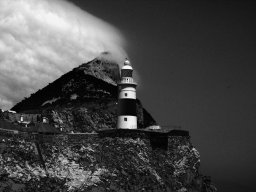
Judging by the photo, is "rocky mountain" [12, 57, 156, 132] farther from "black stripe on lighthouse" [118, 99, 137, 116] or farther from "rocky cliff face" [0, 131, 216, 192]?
"rocky cliff face" [0, 131, 216, 192]

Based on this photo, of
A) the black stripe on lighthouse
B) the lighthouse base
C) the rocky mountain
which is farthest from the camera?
the rocky mountain

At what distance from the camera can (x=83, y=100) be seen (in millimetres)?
96062

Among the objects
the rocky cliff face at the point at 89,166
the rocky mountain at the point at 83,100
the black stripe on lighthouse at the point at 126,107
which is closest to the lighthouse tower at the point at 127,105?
the black stripe on lighthouse at the point at 126,107

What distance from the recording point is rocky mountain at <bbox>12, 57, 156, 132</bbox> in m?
87.6

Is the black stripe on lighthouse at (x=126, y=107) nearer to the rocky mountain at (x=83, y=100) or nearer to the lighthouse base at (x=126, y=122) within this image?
the lighthouse base at (x=126, y=122)

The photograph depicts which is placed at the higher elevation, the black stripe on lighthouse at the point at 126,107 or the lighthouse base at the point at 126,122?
the black stripe on lighthouse at the point at 126,107

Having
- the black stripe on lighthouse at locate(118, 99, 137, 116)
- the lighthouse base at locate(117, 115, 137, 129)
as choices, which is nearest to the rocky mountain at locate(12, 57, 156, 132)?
the lighthouse base at locate(117, 115, 137, 129)

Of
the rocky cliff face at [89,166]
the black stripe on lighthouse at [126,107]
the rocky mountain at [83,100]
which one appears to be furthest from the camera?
the rocky mountain at [83,100]

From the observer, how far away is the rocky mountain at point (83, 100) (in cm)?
8756

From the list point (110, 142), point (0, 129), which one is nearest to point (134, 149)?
point (110, 142)

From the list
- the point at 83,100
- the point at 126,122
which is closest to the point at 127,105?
the point at 126,122

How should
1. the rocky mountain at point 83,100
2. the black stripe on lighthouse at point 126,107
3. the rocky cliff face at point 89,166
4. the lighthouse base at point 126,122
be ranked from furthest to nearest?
the rocky mountain at point 83,100
the black stripe on lighthouse at point 126,107
the lighthouse base at point 126,122
the rocky cliff face at point 89,166

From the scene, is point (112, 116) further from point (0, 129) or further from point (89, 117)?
point (0, 129)

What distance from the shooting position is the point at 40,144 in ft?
205
